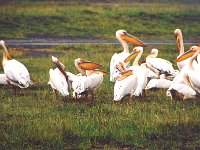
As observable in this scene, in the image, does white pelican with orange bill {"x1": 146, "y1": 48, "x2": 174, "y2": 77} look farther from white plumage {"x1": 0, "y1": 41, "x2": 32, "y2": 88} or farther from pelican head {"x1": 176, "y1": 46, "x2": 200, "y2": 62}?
white plumage {"x1": 0, "y1": 41, "x2": 32, "y2": 88}

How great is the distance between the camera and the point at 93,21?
118 ft

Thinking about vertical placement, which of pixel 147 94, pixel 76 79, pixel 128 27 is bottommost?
pixel 128 27

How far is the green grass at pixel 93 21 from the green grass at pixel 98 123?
20.1 metres

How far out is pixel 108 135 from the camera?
903 centimetres

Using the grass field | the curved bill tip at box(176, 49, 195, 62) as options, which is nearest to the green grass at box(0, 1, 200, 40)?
the grass field

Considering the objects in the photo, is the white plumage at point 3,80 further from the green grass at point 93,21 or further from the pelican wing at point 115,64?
the green grass at point 93,21

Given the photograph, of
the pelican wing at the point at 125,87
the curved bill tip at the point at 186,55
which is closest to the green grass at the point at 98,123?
the pelican wing at the point at 125,87

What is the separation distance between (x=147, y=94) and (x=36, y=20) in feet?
75.7

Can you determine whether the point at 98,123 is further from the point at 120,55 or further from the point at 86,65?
the point at 120,55

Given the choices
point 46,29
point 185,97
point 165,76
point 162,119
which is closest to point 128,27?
point 46,29

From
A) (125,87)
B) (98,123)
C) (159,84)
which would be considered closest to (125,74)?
(125,87)

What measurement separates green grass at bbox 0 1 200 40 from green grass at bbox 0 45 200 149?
2010 centimetres

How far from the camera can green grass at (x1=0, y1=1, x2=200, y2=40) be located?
1304 inches

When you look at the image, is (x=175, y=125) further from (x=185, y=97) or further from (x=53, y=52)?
(x=53, y=52)
